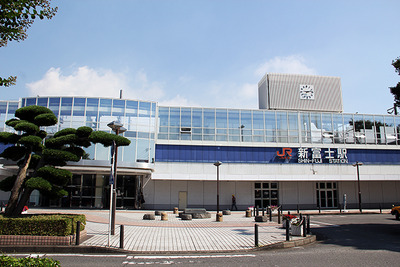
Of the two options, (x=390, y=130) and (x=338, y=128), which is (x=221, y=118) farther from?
(x=390, y=130)

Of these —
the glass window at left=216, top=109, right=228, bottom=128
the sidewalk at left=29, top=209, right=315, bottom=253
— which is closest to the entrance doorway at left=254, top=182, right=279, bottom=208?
the glass window at left=216, top=109, right=228, bottom=128

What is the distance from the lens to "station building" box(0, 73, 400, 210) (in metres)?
30.6

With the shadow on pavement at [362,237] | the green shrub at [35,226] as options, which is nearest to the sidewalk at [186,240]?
the green shrub at [35,226]

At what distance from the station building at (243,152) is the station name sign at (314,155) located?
113mm

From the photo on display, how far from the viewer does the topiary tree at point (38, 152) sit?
512 inches

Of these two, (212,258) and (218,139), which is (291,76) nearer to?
(218,139)

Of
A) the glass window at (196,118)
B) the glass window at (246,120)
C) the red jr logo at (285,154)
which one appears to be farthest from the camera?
the glass window at (246,120)

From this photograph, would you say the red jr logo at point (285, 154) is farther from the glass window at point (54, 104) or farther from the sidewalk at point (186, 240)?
the glass window at point (54, 104)

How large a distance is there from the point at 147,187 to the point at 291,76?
2237 cm

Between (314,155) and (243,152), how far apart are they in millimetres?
8176

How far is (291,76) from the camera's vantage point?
38.1m

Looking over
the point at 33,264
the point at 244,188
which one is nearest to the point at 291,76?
the point at 244,188

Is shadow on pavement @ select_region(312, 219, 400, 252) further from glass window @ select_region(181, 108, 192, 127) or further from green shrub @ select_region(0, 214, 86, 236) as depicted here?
glass window @ select_region(181, 108, 192, 127)

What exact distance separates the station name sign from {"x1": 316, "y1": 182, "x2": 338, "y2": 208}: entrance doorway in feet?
10.1
